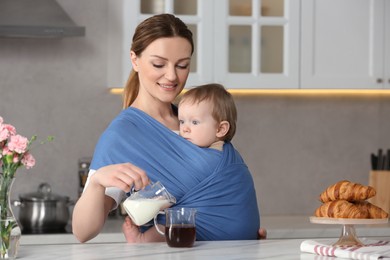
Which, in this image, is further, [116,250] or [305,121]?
[305,121]

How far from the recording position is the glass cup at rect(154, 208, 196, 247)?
2.24 m

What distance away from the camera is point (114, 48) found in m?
4.44

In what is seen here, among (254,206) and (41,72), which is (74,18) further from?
(254,206)

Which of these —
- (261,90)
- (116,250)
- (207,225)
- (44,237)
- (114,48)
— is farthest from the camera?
(261,90)

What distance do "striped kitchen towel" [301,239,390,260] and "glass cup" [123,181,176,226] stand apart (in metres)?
0.38

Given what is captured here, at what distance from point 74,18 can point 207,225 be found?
233 centimetres

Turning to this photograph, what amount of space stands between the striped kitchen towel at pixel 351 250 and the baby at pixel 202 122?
17.7 inches

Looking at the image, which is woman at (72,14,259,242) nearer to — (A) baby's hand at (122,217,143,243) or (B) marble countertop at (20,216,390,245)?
(A) baby's hand at (122,217,143,243)

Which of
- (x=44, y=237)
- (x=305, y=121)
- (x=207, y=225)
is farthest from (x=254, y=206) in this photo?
(x=305, y=121)

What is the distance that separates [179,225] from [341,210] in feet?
1.39

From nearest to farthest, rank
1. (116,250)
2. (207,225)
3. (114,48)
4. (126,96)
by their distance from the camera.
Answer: (116,250), (207,225), (126,96), (114,48)

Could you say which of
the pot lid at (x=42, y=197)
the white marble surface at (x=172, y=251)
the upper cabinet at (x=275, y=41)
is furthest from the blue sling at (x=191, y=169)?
the upper cabinet at (x=275, y=41)

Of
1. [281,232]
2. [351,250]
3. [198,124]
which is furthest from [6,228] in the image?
[281,232]

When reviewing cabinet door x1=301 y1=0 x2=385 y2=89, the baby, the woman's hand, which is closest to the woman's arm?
the woman's hand
